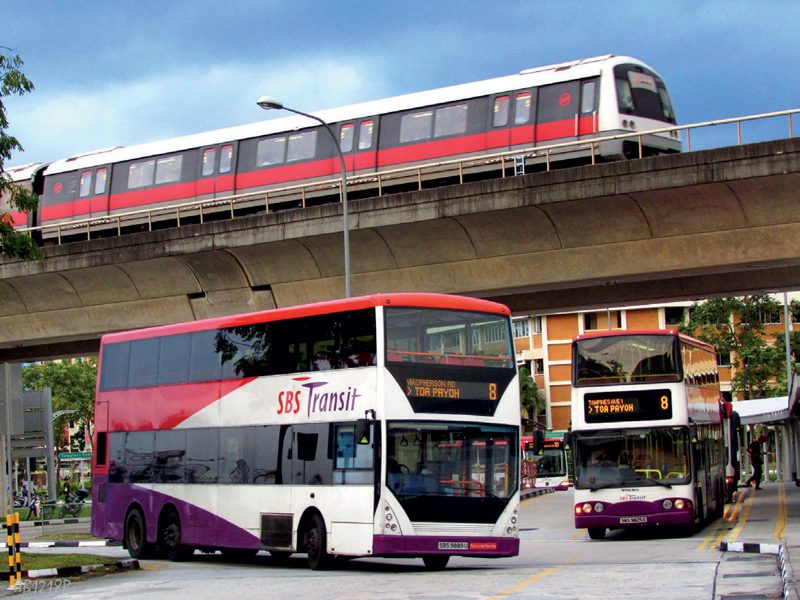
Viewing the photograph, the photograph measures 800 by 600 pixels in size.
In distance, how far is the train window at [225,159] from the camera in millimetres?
31547

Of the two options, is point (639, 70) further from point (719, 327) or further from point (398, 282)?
point (719, 327)

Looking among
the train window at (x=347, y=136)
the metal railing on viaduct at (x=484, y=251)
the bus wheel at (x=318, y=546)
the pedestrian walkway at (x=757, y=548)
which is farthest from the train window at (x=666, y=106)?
the bus wheel at (x=318, y=546)

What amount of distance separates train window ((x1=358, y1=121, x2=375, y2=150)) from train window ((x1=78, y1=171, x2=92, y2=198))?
10.6m

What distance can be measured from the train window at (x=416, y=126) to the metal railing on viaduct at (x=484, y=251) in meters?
4.19

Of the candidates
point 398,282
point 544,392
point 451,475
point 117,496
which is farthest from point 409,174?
point 544,392

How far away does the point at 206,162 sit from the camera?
32.0m

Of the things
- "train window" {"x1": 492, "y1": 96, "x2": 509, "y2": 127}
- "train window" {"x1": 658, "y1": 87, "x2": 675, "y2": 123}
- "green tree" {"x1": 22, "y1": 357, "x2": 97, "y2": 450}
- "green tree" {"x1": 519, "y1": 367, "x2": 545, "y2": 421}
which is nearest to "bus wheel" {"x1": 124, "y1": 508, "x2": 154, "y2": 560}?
"train window" {"x1": 492, "y1": 96, "x2": 509, "y2": 127}

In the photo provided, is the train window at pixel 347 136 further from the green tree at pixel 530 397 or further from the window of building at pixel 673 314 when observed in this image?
the window of building at pixel 673 314

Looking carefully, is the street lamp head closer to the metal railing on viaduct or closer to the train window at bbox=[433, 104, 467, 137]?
the metal railing on viaduct

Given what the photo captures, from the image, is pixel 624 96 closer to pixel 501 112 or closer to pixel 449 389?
pixel 501 112

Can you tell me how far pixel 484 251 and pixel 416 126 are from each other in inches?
234

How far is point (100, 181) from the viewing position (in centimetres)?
3434

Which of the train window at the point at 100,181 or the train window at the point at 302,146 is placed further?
the train window at the point at 100,181

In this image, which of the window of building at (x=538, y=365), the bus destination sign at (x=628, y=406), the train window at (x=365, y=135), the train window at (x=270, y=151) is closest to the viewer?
the bus destination sign at (x=628, y=406)
